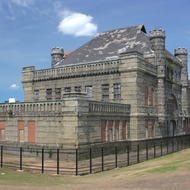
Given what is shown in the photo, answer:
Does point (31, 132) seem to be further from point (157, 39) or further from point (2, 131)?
point (157, 39)

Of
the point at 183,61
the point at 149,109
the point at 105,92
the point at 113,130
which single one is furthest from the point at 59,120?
the point at 183,61

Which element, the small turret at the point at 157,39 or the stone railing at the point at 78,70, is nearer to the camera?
the stone railing at the point at 78,70

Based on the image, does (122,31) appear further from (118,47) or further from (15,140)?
(15,140)

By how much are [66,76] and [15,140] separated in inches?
429

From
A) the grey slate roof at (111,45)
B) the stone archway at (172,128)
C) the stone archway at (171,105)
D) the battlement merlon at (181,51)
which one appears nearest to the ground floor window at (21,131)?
the grey slate roof at (111,45)

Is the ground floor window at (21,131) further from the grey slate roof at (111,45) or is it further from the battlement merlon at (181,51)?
the battlement merlon at (181,51)

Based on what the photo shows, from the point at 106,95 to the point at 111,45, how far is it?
9206mm

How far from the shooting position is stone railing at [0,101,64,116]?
88.1 feet

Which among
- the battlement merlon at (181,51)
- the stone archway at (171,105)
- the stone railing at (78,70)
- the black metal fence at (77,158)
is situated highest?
the battlement merlon at (181,51)

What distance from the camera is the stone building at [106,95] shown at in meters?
26.8

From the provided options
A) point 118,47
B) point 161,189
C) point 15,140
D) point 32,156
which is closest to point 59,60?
point 118,47

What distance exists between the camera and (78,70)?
121 feet

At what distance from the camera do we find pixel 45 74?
39375mm

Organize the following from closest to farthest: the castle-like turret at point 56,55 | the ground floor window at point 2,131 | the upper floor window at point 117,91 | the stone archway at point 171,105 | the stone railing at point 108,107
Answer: the stone railing at point 108,107 → the ground floor window at point 2,131 → the upper floor window at point 117,91 → the stone archway at point 171,105 → the castle-like turret at point 56,55
